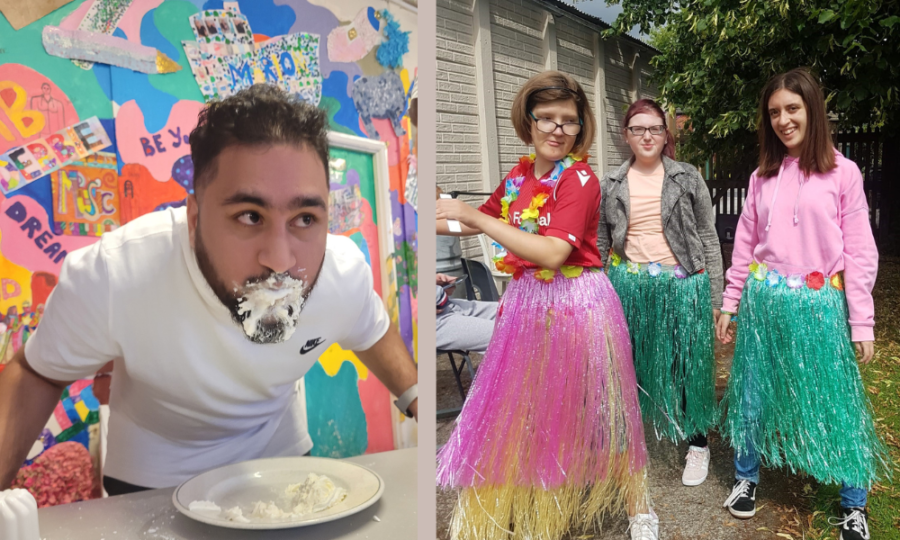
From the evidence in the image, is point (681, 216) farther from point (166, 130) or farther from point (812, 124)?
point (166, 130)

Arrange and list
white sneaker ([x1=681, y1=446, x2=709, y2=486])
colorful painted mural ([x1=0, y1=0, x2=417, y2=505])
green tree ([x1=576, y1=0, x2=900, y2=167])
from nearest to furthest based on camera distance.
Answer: colorful painted mural ([x1=0, y1=0, x2=417, y2=505]), white sneaker ([x1=681, y1=446, x2=709, y2=486]), green tree ([x1=576, y1=0, x2=900, y2=167])

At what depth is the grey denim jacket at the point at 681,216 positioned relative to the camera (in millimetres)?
1939

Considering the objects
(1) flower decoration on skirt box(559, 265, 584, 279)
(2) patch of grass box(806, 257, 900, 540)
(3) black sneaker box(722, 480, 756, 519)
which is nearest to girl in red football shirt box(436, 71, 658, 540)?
(1) flower decoration on skirt box(559, 265, 584, 279)

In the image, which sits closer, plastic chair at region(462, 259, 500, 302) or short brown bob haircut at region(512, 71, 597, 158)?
short brown bob haircut at region(512, 71, 597, 158)

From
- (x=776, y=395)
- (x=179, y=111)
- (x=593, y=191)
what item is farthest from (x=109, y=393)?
(x=776, y=395)

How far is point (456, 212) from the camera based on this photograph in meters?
1.38

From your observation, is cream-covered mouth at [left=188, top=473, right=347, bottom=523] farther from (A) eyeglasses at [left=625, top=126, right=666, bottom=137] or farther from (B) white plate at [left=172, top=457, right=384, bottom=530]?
(A) eyeglasses at [left=625, top=126, right=666, bottom=137]

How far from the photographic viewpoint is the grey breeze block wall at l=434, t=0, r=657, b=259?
1746 mm

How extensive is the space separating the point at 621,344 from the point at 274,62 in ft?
3.63

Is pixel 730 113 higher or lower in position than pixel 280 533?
higher

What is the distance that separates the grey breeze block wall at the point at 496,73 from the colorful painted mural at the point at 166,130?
516mm

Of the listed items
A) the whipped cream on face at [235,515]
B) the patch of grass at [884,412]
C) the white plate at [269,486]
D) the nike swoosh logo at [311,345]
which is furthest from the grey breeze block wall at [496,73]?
the patch of grass at [884,412]

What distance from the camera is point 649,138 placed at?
76.1 inches

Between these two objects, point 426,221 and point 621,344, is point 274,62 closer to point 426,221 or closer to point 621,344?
point 426,221
